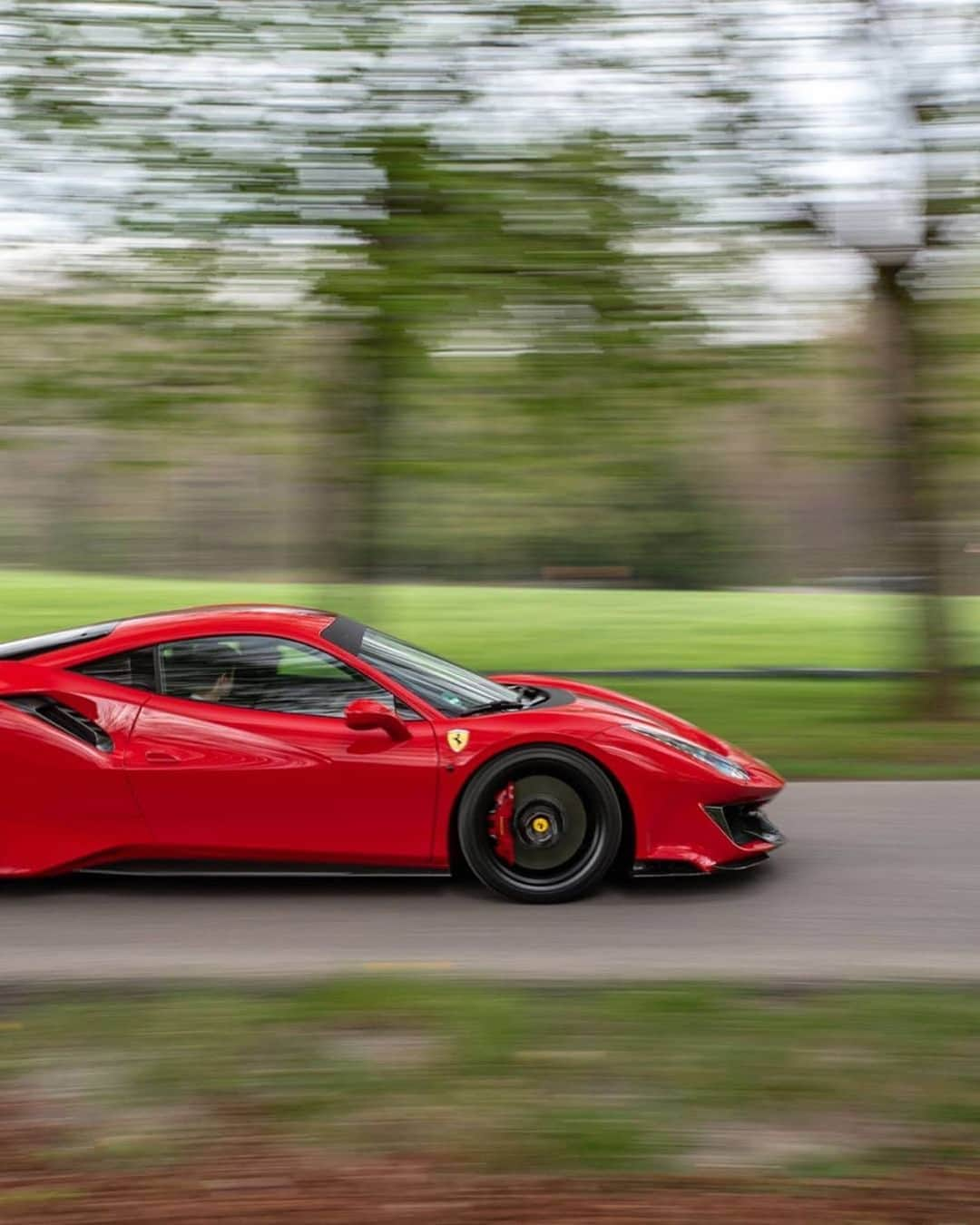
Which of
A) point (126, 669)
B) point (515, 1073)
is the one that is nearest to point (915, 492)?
point (126, 669)

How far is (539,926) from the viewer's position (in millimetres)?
5551

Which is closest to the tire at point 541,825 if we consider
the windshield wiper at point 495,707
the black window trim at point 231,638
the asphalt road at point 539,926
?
the asphalt road at point 539,926

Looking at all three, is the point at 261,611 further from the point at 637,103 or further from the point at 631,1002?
the point at 637,103

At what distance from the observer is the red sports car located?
19.1ft

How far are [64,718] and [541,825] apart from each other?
200 centimetres

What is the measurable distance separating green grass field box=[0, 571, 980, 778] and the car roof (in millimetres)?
3944

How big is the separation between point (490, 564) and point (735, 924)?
13495 millimetres

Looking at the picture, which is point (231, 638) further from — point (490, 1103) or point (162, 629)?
point (490, 1103)

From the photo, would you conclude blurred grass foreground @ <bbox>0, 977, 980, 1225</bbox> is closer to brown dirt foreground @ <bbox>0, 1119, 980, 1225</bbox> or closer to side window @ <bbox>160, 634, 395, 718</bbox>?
brown dirt foreground @ <bbox>0, 1119, 980, 1225</bbox>

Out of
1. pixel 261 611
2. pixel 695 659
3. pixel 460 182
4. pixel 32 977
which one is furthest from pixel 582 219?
pixel 695 659

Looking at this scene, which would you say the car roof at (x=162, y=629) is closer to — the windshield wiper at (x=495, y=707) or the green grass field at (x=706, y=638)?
the windshield wiper at (x=495, y=707)

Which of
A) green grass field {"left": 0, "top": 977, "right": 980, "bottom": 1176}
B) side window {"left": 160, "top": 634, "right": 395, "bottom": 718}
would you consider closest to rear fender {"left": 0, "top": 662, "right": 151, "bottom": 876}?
side window {"left": 160, "top": 634, "right": 395, "bottom": 718}

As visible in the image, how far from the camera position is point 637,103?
10.9 m

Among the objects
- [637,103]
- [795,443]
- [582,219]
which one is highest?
[637,103]
